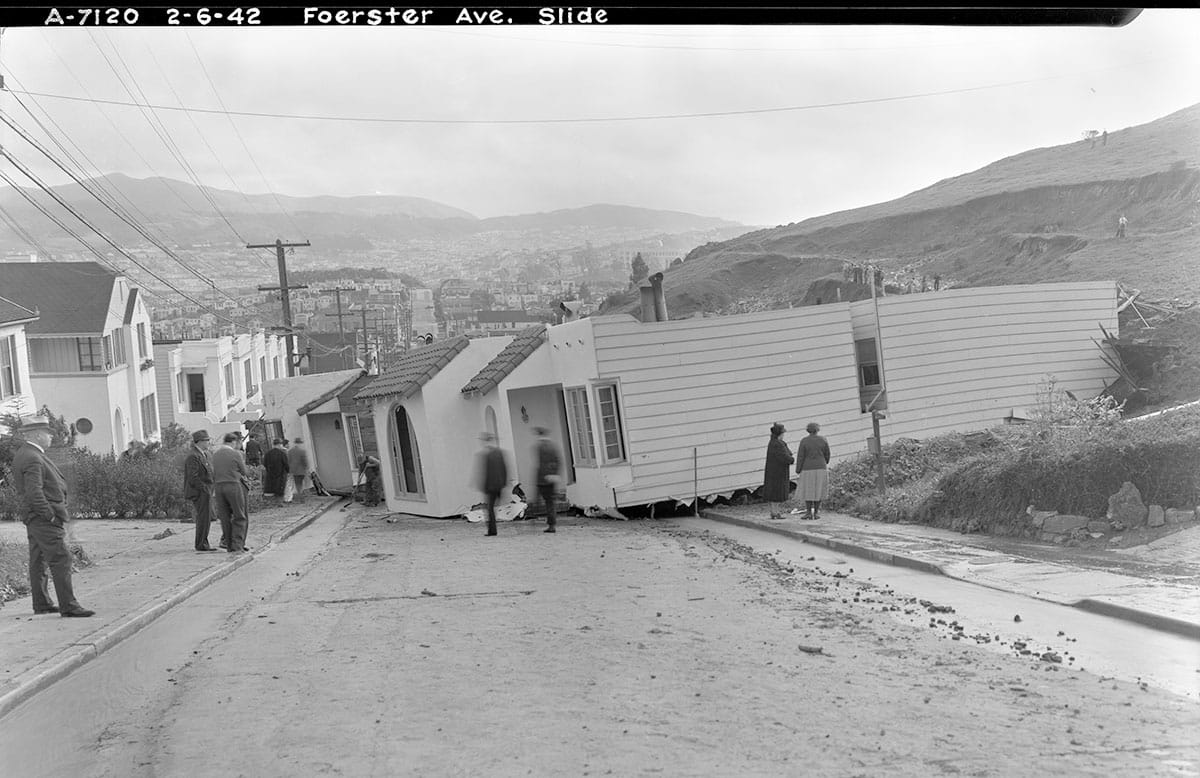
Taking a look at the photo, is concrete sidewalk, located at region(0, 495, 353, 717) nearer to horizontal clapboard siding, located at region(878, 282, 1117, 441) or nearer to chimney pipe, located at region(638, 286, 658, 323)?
chimney pipe, located at region(638, 286, 658, 323)

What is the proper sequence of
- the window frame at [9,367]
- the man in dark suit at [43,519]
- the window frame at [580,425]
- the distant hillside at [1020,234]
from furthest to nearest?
the distant hillside at [1020,234]
the window frame at [9,367]
the window frame at [580,425]
the man in dark suit at [43,519]

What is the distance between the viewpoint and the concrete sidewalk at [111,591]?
860 centimetres

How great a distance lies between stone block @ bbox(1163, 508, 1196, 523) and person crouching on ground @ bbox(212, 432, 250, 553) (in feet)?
40.5

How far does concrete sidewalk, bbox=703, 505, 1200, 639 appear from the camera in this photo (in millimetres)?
8469

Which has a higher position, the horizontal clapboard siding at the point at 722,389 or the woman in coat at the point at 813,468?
the horizontal clapboard siding at the point at 722,389

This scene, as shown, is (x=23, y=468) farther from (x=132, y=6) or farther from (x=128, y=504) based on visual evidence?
(x=128, y=504)

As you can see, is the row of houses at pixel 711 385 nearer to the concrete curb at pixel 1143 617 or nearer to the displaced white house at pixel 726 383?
the displaced white house at pixel 726 383

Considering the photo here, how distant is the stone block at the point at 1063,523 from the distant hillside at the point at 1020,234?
62.2ft

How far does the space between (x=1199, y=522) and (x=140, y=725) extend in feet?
32.2

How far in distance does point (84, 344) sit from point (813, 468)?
34.5 m

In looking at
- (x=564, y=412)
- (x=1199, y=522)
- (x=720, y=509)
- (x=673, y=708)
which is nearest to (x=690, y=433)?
(x=720, y=509)

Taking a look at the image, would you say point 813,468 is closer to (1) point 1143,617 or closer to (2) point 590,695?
(1) point 1143,617

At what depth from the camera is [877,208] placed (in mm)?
79000

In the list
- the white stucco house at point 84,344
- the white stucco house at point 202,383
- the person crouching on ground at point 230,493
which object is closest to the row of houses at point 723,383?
the person crouching on ground at point 230,493
